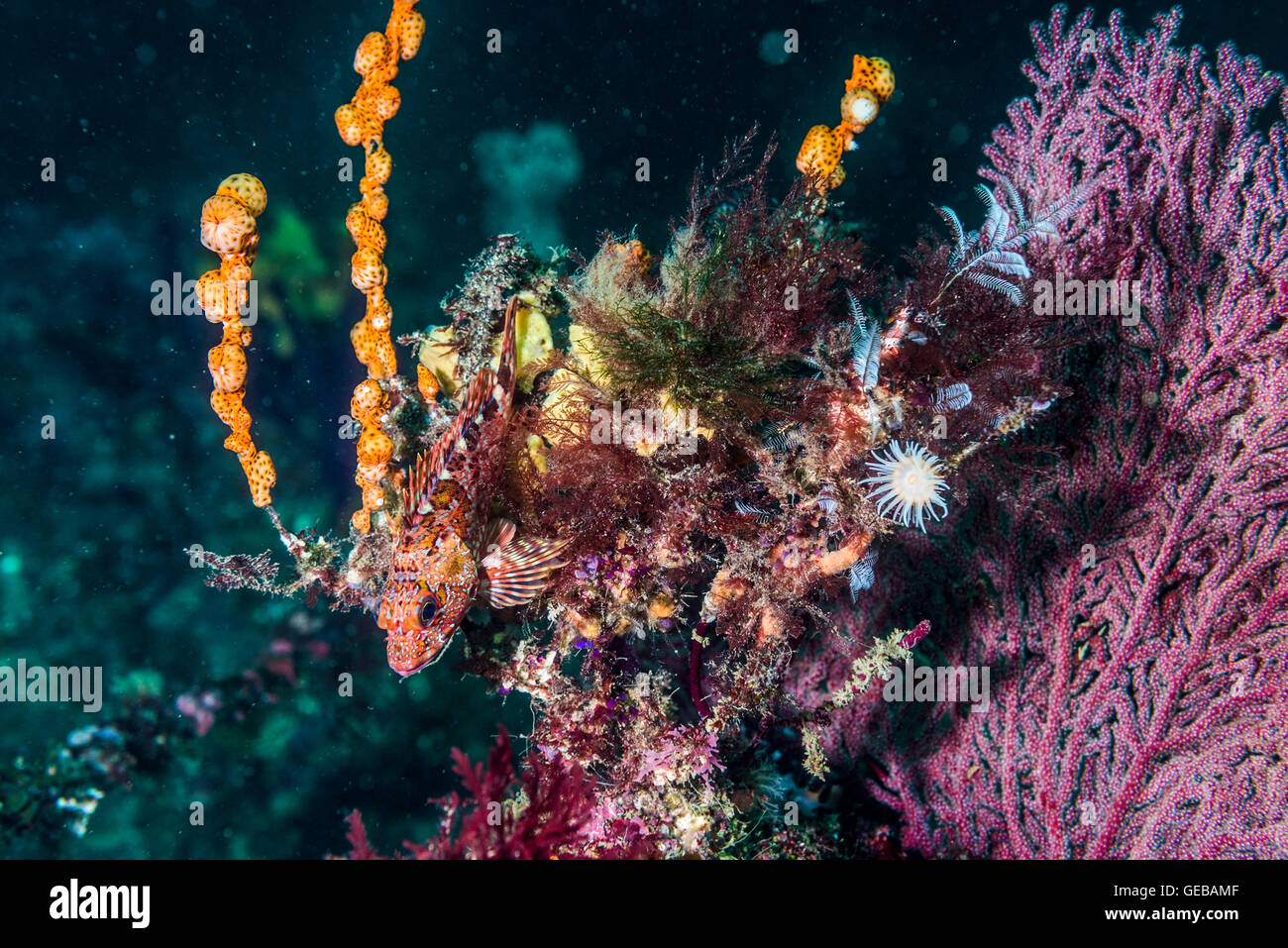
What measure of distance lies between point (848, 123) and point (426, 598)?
16.7 ft

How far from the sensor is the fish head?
4.03 metres

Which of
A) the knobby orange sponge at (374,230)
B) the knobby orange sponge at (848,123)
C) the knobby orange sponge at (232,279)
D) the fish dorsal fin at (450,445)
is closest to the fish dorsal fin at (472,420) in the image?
the fish dorsal fin at (450,445)

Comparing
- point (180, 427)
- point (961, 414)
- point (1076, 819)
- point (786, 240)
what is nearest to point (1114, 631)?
point (1076, 819)

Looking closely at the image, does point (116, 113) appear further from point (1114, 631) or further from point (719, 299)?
point (1114, 631)

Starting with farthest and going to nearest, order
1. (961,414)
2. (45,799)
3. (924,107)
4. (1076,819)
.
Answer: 1. (924,107)
2. (45,799)
3. (1076,819)
4. (961,414)

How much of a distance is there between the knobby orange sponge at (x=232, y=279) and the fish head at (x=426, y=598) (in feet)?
5.37

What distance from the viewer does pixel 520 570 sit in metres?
4.07

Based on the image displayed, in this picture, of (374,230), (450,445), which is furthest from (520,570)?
(374,230)

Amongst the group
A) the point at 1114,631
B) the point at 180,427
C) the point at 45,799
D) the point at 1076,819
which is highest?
the point at 180,427

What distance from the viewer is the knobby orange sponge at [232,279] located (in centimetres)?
415

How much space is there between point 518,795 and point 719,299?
4.13 meters

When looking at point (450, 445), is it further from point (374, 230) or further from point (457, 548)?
point (374, 230)

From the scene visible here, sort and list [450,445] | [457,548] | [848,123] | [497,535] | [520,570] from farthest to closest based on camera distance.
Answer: [848,123] → [497,535] → [450,445] → [457,548] → [520,570]

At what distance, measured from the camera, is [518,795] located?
480 centimetres
